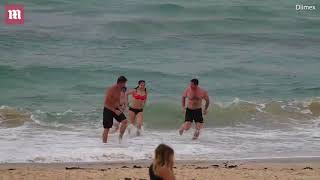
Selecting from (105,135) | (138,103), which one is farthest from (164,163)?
(138,103)

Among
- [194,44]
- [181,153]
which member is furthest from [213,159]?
[194,44]

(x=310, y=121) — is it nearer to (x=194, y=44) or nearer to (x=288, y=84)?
(x=288, y=84)

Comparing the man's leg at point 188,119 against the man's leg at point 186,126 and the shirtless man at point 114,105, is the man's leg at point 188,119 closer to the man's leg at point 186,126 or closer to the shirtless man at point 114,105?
the man's leg at point 186,126

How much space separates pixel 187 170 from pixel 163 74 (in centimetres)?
1262

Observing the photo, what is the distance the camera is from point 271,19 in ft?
115

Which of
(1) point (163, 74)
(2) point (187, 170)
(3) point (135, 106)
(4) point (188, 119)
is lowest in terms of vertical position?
(2) point (187, 170)

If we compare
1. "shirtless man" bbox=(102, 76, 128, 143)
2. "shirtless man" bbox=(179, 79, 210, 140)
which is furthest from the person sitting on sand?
"shirtless man" bbox=(179, 79, 210, 140)

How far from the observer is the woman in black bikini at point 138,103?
49.0ft

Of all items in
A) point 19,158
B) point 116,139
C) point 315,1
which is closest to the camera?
point 19,158

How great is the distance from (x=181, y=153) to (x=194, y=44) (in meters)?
16.1

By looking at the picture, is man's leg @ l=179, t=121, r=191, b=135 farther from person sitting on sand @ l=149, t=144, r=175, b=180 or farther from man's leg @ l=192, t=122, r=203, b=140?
person sitting on sand @ l=149, t=144, r=175, b=180

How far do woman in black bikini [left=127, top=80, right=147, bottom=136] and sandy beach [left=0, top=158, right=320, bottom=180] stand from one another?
268cm

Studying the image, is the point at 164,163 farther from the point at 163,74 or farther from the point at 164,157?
the point at 163,74

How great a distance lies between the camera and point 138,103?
1511cm
